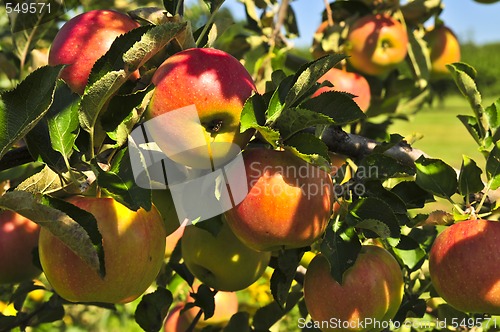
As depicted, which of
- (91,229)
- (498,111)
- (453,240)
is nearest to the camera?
(91,229)

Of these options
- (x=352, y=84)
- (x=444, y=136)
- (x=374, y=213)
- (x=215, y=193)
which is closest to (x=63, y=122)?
(x=215, y=193)

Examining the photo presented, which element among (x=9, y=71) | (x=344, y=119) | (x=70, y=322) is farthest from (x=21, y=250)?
(x=70, y=322)

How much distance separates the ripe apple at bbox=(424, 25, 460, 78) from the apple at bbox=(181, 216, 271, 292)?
1047mm

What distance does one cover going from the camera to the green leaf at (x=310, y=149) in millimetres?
822

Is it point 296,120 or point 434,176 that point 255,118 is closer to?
point 296,120

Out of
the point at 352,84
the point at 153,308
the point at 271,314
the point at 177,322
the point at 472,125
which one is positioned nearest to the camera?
the point at 472,125

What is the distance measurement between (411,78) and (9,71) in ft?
3.65

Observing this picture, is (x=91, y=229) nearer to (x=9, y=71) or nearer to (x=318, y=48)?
(x=9, y=71)

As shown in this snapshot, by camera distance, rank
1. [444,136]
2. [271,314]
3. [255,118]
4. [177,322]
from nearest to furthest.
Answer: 1. [255,118]
2. [271,314]
3. [177,322]
4. [444,136]

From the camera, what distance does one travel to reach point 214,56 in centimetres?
86

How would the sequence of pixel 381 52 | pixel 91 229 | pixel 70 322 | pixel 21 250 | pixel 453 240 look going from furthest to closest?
pixel 70 322 < pixel 381 52 < pixel 21 250 < pixel 453 240 < pixel 91 229

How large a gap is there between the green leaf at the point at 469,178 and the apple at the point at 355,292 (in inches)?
6.8

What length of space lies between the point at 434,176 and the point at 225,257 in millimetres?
403

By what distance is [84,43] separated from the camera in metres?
0.92
